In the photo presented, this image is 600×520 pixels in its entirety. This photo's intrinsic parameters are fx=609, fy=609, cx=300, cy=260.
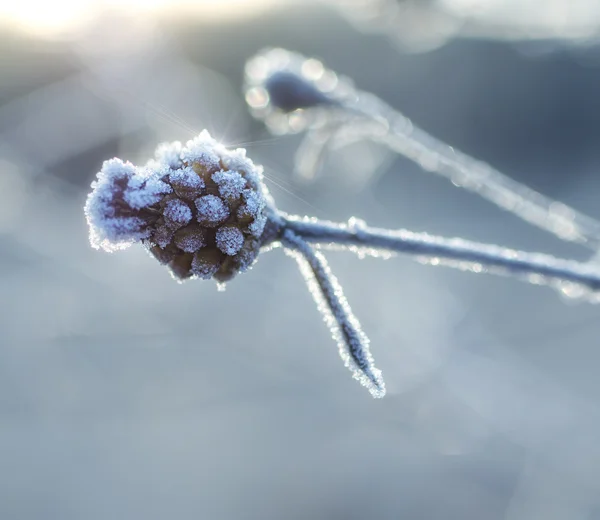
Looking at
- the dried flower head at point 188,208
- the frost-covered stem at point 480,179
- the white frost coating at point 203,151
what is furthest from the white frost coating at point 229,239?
the frost-covered stem at point 480,179

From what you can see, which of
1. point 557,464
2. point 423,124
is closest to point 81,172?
point 423,124

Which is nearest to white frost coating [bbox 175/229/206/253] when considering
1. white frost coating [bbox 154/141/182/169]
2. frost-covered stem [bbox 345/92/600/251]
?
white frost coating [bbox 154/141/182/169]

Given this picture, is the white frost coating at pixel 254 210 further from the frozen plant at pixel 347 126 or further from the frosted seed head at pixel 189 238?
the frozen plant at pixel 347 126

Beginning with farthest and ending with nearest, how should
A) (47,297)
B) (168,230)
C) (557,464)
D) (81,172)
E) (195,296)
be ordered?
(81,172), (195,296), (47,297), (557,464), (168,230)

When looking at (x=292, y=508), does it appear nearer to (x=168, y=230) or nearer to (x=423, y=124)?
(x=168, y=230)

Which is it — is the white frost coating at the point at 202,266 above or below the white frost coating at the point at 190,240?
below

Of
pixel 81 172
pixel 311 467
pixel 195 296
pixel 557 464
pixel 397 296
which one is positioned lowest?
pixel 557 464

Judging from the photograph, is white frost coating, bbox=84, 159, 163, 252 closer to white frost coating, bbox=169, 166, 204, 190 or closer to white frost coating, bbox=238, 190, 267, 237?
white frost coating, bbox=169, 166, 204, 190
